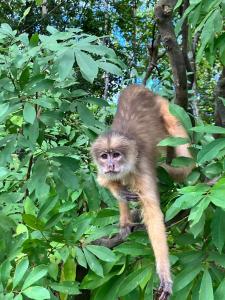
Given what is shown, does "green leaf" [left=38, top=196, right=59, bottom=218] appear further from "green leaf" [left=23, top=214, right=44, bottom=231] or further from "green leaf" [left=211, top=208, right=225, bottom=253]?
"green leaf" [left=211, top=208, right=225, bottom=253]

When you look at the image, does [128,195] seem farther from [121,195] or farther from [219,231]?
[219,231]

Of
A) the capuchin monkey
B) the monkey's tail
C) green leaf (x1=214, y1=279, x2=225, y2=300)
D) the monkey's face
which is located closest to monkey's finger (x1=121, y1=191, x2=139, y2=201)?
the capuchin monkey

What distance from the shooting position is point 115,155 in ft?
9.12

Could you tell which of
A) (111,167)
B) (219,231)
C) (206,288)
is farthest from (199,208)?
(111,167)

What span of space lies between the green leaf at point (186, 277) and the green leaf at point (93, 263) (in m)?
0.32

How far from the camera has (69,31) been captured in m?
2.47

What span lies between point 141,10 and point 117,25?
0.57 metres

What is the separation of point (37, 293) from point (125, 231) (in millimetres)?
872

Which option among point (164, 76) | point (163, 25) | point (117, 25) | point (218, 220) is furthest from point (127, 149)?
point (117, 25)

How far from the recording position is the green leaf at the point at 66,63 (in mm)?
2115

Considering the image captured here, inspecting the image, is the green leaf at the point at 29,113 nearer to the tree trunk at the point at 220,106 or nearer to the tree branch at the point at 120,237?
the tree branch at the point at 120,237

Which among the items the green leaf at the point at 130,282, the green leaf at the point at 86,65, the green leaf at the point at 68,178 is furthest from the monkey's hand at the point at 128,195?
the green leaf at the point at 86,65

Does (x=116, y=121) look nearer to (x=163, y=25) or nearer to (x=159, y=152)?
(x=159, y=152)

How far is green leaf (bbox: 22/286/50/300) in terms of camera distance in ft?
5.77
